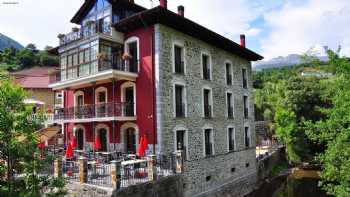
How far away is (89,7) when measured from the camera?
19750mm

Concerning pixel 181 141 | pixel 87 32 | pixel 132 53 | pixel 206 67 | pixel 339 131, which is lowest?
pixel 181 141

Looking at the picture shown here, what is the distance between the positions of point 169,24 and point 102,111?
6.10 m

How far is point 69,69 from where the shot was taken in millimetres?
19359

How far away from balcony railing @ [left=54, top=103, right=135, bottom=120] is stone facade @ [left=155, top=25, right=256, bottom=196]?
2056 millimetres

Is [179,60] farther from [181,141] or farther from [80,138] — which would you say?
[80,138]

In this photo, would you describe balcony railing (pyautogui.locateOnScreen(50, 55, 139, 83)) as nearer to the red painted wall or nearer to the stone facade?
the red painted wall

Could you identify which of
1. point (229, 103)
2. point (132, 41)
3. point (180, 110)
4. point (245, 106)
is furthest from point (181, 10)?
point (245, 106)

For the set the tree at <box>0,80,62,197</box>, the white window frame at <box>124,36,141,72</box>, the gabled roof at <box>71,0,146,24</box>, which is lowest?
the tree at <box>0,80,62,197</box>

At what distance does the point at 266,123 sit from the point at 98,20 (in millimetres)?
31100

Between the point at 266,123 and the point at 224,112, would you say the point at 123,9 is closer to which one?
the point at 224,112

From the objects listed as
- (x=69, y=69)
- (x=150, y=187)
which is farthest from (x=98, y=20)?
(x=150, y=187)

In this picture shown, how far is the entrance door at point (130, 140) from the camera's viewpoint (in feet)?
58.3

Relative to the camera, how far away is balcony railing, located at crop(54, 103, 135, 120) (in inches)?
659

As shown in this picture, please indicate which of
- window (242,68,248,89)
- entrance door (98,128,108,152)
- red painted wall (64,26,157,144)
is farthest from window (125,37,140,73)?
window (242,68,248,89)
